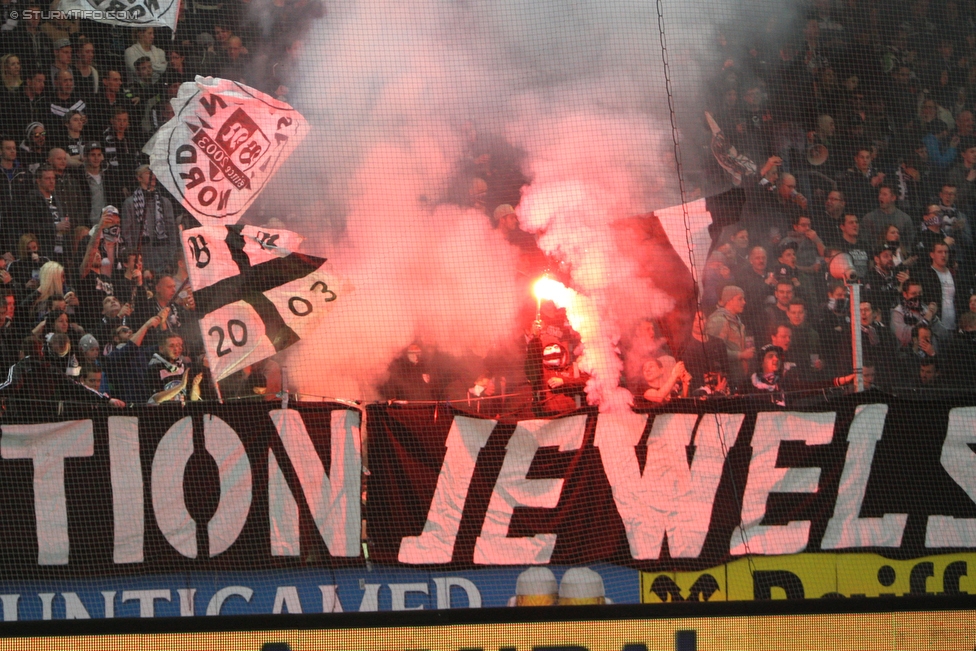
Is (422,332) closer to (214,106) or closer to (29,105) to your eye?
(214,106)

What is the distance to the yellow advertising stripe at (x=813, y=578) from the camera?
17.1 ft

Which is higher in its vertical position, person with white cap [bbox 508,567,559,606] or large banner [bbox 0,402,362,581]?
large banner [bbox 0,402,362,581]

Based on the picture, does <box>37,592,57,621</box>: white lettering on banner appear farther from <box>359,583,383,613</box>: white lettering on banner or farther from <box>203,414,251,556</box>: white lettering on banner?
<box>359,583,383,613</box>: white lettering on banner

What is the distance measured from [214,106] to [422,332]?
75.3 inches

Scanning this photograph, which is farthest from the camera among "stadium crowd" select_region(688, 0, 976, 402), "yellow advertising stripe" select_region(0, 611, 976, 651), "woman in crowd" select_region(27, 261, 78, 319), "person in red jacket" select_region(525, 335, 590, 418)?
"stadium crowd" select_region(688, 0, 976, 402)

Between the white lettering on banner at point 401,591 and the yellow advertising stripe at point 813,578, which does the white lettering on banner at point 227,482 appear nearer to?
the white lettering on banner at point 401,591

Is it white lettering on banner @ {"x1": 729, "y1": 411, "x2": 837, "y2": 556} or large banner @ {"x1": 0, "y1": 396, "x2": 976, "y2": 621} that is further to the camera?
white lettering on banner @ {"x1": 729, "y1": 411, "x2": 837, "y2": 556}

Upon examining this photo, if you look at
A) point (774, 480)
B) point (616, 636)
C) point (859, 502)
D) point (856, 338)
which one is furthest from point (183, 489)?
point (856, 338)

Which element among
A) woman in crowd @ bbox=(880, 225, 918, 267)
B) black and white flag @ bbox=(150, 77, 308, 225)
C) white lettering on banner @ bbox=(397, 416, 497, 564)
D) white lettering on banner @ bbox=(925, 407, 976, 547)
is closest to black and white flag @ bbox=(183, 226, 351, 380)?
black and white flag @ bbox=(150, 77, 308, 225)

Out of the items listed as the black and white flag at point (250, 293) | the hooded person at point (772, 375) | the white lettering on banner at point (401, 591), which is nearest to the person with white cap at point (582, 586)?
the white lettering on banner at point (401, 591)

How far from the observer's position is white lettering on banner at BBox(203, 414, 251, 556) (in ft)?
16.7

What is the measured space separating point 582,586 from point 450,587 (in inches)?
26.6

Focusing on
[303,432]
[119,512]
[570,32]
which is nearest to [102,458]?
[119,512]

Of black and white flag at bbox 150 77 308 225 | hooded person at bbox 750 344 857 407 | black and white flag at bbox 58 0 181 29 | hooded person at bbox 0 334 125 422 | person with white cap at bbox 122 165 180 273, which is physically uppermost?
black and white flag at bbox 58 0 181 29
